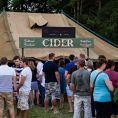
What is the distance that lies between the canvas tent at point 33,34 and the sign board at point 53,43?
83 centimetres

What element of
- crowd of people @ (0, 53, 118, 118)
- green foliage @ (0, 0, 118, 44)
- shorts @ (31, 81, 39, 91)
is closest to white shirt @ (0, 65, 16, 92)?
crowd of people @ (0, 53, 118, 118)

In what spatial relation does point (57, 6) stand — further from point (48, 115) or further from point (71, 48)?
point (48, 115)

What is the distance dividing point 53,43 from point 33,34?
2.56 m

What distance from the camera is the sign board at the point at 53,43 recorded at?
19.9 m

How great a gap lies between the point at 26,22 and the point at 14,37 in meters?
1.84

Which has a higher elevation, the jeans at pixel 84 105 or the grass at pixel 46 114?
the jeans at pixel 84 105

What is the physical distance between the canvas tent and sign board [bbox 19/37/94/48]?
0.83 metres

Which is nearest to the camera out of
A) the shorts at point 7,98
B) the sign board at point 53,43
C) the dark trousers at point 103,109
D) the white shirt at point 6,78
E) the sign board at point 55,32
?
the dark trousers at point 103,109

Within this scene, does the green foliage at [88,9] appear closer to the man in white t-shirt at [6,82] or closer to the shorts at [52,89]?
the shorts at [52,89]

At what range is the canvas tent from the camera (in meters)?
21.6

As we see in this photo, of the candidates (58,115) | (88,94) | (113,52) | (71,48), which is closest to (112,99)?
(88,94)

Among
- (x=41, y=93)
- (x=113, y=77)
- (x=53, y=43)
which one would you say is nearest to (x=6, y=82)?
(x=113, y=77)

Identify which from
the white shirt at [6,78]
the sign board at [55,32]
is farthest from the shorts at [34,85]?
the white shirt at [6,78]

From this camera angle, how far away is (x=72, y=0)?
33688 mm
